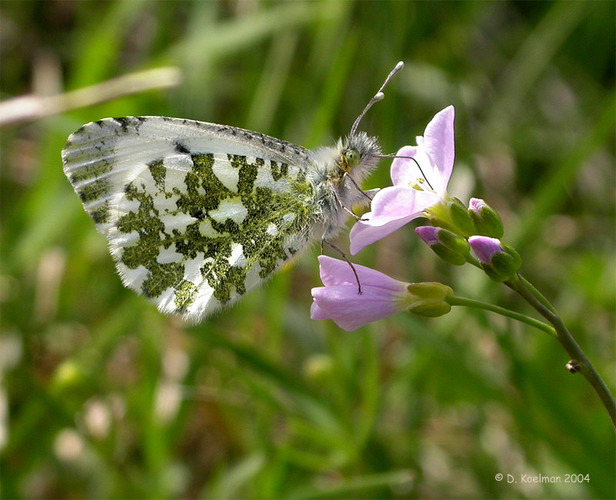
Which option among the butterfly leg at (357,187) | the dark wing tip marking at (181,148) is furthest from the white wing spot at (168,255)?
the butterfly leg at (357,187)

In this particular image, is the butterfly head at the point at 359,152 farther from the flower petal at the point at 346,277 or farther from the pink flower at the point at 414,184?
the flower petal at the point at 346,277

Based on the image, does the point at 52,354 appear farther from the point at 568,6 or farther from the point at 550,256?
the point at 568,6

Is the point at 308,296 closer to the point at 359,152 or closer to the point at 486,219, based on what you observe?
the point at 359,152

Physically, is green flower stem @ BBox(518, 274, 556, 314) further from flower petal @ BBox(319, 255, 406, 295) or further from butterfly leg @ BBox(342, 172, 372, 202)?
butterfly leg @ BBox(342, 172, 372, 202)

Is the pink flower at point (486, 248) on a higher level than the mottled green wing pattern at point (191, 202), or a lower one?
higher

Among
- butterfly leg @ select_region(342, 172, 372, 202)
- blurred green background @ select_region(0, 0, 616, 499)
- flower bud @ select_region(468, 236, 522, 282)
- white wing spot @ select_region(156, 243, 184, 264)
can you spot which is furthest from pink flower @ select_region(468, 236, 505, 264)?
blurred green background @ select_region(0, 0, 616, 499)
